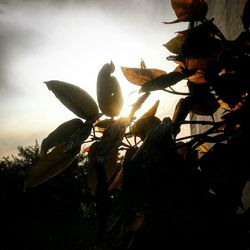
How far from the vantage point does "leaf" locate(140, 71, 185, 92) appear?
0.53 meters

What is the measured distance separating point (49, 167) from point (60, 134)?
79 mm

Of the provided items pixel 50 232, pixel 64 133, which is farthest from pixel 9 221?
pixel 64 133

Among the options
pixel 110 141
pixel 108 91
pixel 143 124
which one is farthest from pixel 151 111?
pixel 110 141

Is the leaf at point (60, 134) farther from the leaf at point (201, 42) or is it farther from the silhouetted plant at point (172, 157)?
the leaf at point (201, 42)

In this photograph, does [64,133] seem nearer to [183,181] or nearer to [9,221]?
[183,181]

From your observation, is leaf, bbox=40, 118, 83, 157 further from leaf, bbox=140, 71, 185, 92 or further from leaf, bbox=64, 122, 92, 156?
leaf, bbox=140, 71, 185, 92

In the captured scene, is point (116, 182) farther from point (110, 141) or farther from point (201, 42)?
point (201, 42)

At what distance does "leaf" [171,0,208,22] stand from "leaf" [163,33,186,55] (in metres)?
0.04

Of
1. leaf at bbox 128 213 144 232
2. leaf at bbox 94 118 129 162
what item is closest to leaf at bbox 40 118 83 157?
leaf at bbox 94 118 129 162

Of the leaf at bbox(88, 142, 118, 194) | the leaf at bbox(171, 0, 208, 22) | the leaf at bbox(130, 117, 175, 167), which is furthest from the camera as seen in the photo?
the leaf at bbox(171, 0, 208, 22)

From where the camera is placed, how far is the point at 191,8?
0.64 meters

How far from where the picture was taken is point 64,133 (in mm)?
565

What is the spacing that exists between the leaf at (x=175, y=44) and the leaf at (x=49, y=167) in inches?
12.8

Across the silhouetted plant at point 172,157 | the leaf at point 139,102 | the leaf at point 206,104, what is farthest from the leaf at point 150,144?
the leaf at point 206,104
